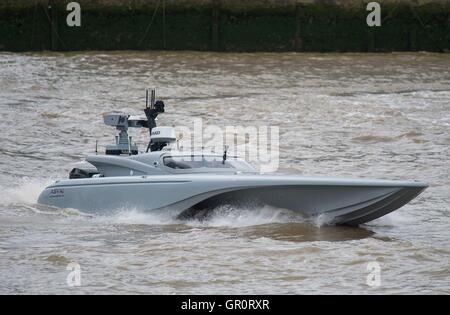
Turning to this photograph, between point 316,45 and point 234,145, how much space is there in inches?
375

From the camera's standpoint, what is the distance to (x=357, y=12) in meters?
32.6

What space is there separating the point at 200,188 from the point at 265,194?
0.93 meters

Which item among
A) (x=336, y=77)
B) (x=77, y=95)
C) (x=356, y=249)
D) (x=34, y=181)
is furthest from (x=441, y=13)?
(x=356, y=249)

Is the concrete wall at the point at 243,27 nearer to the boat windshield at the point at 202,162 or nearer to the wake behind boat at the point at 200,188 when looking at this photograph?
the wake behind boat at the point at 200,188

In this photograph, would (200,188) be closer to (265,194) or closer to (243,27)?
(265,194)

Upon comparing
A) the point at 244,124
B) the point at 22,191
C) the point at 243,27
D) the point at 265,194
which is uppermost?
the point at 243,27

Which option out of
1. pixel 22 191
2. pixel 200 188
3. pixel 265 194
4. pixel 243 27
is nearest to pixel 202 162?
pixel 200 188

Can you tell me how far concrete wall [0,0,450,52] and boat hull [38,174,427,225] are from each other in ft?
51.8

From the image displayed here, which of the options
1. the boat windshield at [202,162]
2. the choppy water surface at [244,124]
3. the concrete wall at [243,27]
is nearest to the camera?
the choppy water surface at [244,124]

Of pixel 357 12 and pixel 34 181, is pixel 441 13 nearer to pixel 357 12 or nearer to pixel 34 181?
pixel 357 12

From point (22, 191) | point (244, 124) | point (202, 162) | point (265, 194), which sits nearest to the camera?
point (265, 194)

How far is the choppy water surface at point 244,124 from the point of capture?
14.1m

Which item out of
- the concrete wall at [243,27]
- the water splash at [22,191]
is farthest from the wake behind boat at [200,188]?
the concrete wall at [243,27]

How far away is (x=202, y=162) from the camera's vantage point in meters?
17.2
